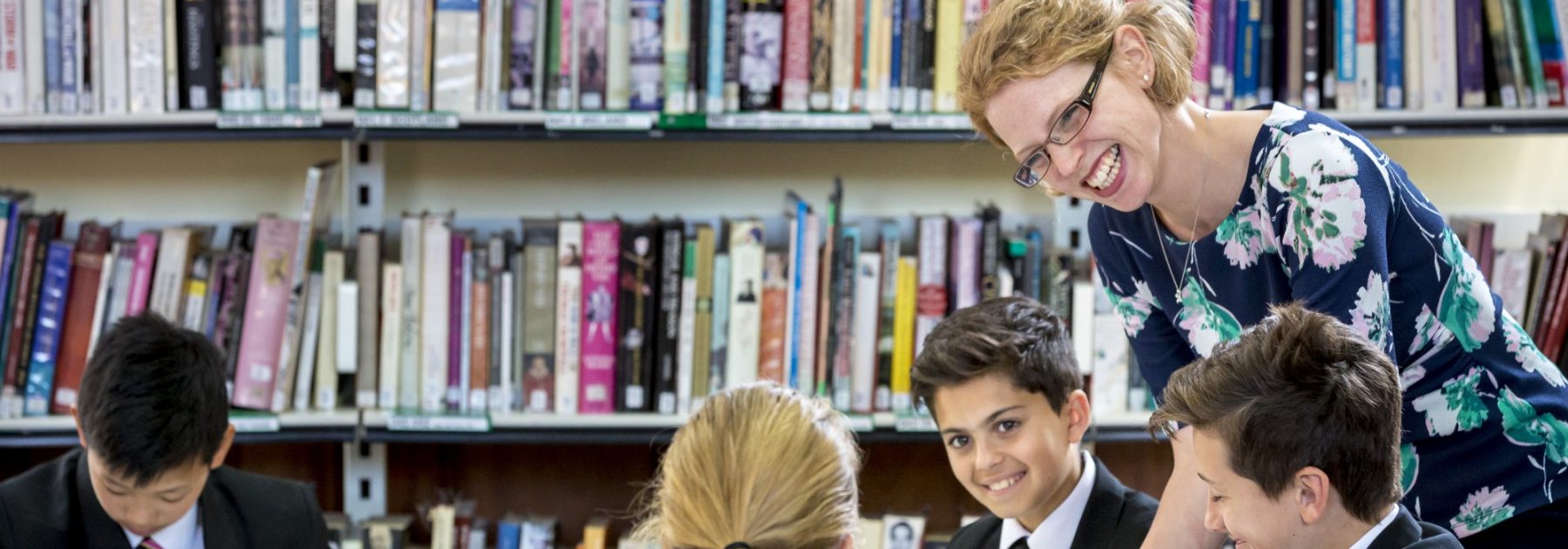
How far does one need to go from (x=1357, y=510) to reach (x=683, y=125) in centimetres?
139

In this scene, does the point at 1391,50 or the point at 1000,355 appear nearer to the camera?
the point at 1000,355

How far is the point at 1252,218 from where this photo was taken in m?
1.36

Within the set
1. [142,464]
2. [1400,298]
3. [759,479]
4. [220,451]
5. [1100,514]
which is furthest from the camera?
[220,451]

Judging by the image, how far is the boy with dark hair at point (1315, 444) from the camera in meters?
1.18

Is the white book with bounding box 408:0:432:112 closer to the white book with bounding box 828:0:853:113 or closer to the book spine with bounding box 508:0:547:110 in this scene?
the book spine with bounding box 508:0:547:110

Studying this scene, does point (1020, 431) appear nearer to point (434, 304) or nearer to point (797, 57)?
point (797, 57)

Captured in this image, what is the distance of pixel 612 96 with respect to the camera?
2.36 m

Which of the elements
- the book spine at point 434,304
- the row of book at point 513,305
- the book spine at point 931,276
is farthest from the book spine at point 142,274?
the book spine at point 931,276

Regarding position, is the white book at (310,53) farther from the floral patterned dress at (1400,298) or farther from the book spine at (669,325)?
the floral patterned dress at (1400,298)

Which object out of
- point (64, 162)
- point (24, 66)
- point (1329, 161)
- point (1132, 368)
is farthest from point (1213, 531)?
point (64, 162)

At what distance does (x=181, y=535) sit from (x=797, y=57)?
1.16 meters

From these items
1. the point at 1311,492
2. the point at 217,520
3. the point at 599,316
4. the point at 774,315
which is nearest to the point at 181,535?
the point at 217,520

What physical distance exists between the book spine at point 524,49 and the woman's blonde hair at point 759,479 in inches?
49.1

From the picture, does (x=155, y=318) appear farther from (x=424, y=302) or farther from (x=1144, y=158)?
(x=1144, y=158)
